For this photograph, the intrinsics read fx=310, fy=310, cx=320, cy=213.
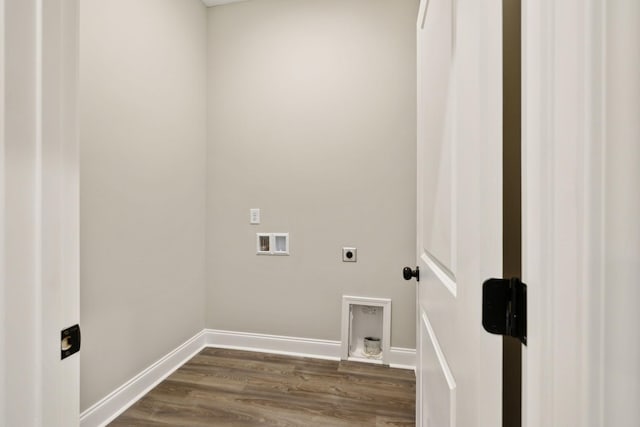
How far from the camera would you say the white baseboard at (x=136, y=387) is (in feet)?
5.21

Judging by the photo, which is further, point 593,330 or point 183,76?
point 183,76

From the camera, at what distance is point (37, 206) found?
54 centimetres

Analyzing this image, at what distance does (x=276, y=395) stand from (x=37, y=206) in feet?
5.74

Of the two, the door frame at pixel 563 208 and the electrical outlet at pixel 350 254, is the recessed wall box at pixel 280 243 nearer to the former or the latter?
the electrical outlet at pixel 350 254

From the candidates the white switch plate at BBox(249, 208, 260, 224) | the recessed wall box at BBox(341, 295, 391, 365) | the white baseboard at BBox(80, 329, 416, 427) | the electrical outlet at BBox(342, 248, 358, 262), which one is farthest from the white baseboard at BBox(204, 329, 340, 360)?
the white switch plate at BBox(249, 208, 260, 224)

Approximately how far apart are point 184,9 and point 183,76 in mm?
493

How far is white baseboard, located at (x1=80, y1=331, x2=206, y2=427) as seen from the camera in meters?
1.59

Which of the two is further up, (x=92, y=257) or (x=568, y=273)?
(x=568, y=273)

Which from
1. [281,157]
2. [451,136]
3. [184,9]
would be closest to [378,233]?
[281,157]

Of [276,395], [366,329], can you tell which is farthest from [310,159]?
[276,395]

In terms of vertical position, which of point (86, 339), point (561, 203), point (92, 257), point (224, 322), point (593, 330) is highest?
point (561, 203)

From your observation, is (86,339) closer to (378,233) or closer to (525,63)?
(378,233)

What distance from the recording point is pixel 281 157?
244 cm

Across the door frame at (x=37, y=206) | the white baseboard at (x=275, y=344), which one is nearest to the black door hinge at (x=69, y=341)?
the door frame at (x=37, y=206)
